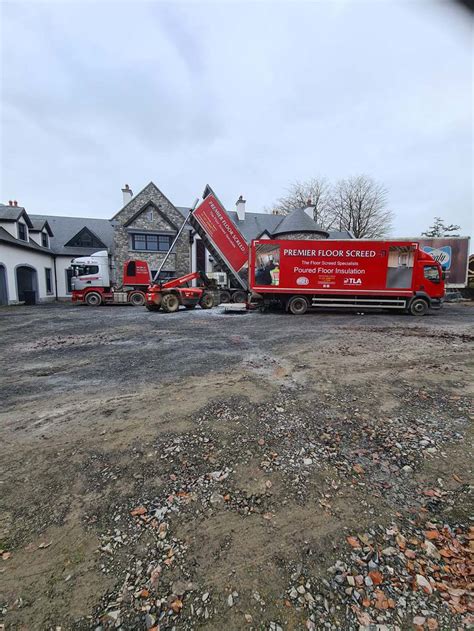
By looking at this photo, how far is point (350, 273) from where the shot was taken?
13.9 m

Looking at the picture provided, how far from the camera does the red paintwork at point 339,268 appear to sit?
542 inches

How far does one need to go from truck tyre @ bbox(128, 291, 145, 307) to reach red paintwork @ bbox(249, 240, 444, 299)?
9.36m

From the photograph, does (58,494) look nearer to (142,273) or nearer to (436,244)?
(142,273)

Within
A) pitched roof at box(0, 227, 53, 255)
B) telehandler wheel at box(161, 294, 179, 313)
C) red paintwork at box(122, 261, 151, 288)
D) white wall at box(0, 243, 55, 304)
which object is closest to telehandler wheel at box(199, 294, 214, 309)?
telehandler wheel at box(161, 294, 179, 313)

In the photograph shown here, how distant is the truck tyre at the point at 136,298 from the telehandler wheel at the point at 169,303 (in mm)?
5131

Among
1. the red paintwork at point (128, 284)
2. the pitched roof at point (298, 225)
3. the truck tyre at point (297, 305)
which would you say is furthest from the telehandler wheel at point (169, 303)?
the pitched roof at point (298, 225)

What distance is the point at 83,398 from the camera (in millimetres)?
4383

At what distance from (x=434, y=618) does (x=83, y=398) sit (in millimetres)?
4413

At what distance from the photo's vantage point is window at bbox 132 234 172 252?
25594 mm

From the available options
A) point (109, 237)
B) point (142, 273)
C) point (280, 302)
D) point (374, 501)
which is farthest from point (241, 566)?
point (109, 237)

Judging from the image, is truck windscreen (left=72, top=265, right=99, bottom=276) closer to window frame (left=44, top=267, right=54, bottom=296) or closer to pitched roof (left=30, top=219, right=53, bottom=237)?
window frame (left=44, top=267, right=54, bottom=296)

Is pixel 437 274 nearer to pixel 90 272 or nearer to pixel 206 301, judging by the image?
pixel 206 301

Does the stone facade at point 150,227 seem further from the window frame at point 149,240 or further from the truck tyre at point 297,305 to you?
the truck tyre at point 297,305

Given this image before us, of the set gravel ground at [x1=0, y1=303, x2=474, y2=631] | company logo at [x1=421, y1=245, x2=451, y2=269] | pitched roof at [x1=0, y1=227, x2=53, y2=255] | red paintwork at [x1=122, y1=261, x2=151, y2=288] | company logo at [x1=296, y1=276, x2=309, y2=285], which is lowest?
gravel ground at [x1=0, y1=303, x2=474, y2=631]
